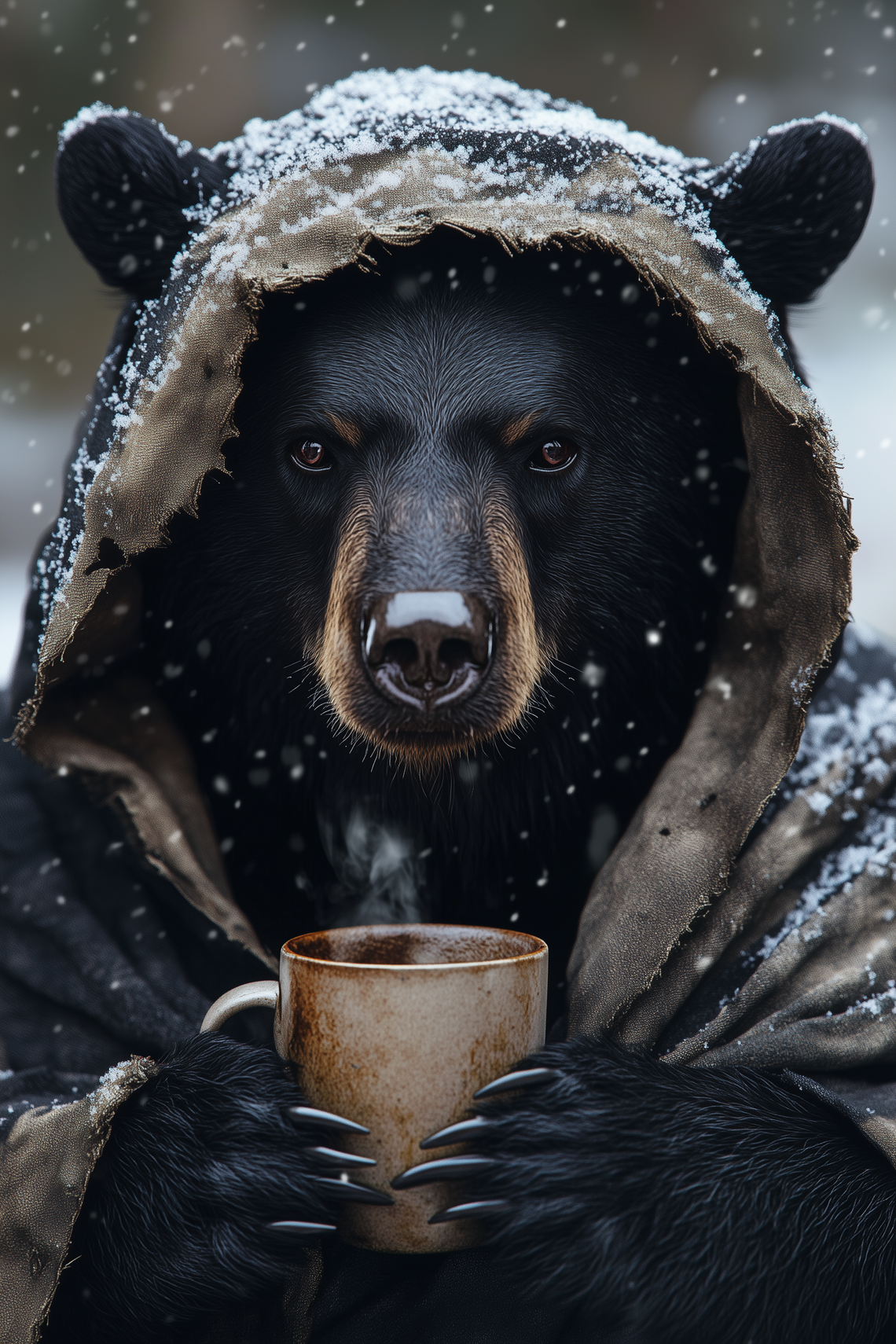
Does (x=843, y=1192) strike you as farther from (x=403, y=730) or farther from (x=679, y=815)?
(x=403, y=730)

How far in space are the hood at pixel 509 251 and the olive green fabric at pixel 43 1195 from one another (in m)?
0.34

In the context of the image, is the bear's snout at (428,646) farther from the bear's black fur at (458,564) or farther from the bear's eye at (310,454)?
the bear's eye at (310,454)

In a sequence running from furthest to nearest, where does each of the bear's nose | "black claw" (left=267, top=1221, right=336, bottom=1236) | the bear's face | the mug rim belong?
the bear's face, the bear's nose, "black claw" (left=267, top=1221, right=336, bottom=1236), the mug rim

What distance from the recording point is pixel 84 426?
5.16ft

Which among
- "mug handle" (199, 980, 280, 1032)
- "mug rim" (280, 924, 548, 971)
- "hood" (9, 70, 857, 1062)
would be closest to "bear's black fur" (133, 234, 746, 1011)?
"hood" (9, 70, 857, 1062)

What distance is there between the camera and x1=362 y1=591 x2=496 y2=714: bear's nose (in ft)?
4.19

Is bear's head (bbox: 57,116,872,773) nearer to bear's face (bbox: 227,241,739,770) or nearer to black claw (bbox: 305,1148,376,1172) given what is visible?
bear's face (bbox: 227,241,739,770)

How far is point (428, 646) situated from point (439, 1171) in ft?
1.85

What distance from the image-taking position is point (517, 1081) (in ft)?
3.51

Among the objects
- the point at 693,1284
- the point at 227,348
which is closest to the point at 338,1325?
the point at 693,1284

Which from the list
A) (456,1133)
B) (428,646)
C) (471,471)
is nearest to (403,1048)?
(456,1133)

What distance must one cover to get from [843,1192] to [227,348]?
1.20 meters

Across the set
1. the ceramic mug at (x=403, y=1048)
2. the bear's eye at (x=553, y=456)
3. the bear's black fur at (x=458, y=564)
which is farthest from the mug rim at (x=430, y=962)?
the bear's eye at (x=553, y=456)

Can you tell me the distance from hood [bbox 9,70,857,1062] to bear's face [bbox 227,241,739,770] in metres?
0.14
